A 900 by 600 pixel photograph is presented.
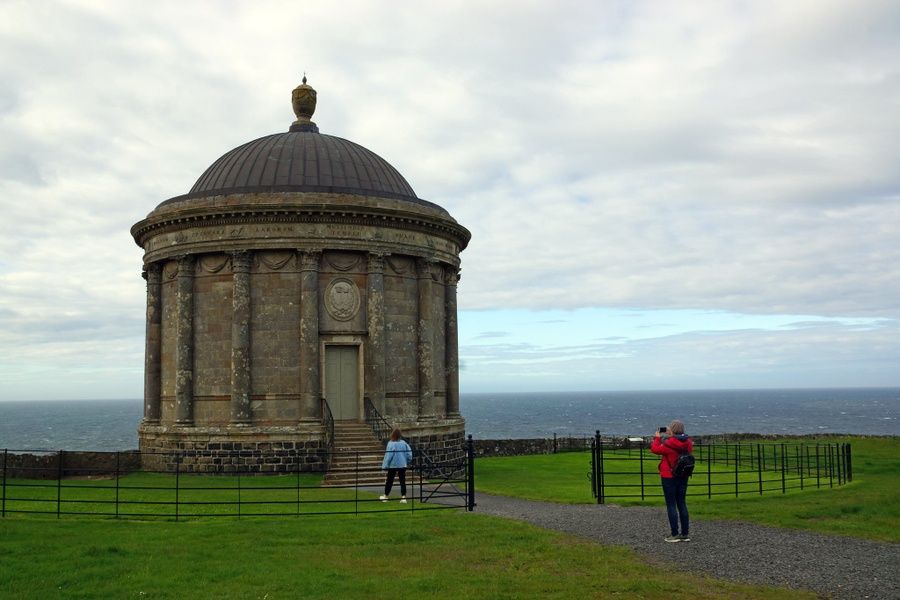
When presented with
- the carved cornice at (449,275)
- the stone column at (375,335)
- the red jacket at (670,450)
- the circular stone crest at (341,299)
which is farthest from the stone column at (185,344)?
the red jacket at (670,450)

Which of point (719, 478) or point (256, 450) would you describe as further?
point (256, 450)

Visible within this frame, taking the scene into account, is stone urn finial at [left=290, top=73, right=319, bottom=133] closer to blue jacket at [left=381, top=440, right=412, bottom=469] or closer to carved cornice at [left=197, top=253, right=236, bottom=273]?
carved cornice at [left=197, top=253, right=236, bottom=273]

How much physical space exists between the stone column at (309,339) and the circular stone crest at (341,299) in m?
0.51

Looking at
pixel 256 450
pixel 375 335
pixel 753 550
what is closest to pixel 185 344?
pixel 256 450

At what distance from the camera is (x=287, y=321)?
2625 cm

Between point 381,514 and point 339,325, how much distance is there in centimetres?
1098

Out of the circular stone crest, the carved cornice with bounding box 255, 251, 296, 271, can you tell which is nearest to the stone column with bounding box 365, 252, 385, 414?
the circular stone crest

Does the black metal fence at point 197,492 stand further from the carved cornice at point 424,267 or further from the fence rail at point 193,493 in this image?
the carved cornice at point 424,267

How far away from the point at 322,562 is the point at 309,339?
14.8 metres

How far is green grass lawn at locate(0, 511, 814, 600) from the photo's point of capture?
10008 millimetres

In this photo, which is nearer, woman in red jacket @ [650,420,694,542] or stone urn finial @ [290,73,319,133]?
woman in red jacket @ [650,420,694,542]

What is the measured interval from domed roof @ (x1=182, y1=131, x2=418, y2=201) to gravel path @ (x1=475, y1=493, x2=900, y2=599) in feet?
47.8

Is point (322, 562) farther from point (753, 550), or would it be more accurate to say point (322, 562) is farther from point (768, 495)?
point (768, 495)

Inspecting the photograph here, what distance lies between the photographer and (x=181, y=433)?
26125mm
